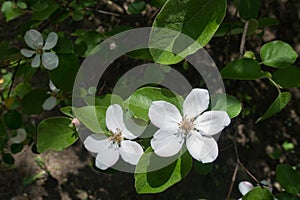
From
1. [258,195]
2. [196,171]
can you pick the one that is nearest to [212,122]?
[258,195]

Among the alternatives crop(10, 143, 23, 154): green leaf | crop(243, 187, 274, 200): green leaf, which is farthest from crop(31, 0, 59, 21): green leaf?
crop(243, 187, 274, 200): green leaf

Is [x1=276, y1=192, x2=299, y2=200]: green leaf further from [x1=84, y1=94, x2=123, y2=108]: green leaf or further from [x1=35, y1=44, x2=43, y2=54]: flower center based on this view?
[x1=35, y1=44, x2=43, y2=54]: flower center

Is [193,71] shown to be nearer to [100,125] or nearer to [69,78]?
[69,78]

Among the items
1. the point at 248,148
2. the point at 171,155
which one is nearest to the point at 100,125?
the point at 171,155

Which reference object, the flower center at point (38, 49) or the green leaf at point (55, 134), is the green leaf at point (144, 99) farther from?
the flower center at point (38, 49)

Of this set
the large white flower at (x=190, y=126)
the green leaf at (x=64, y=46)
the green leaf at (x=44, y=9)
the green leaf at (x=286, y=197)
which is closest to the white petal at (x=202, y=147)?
the large white flower at (x=190, y=126)

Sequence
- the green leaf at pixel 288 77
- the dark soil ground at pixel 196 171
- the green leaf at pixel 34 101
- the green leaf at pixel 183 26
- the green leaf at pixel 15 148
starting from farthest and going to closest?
1. the dark soil ground at pixel 196 171
2. the green leaf at pixel 15 148
3. the green leaf at pixel 34 101
4. the green leaf at pixel 288 77
5. the green leaf at pixel 183 26

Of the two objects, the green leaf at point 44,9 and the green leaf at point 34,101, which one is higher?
the green leaf at point 44,9
